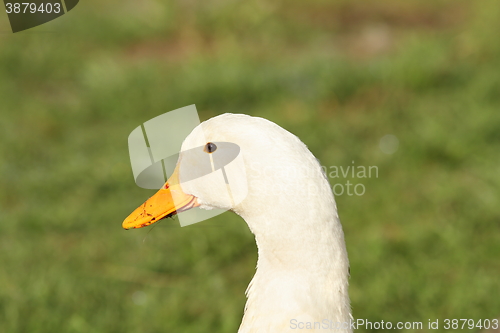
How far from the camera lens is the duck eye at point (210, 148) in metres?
1.58

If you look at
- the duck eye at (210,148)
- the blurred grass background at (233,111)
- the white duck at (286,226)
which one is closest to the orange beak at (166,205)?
the white duck at (286,226)

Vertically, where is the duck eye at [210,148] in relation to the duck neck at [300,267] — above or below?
above

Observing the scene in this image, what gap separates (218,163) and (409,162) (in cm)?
317

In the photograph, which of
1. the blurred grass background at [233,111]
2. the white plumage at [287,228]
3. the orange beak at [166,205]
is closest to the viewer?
the white plumage at [287,228]

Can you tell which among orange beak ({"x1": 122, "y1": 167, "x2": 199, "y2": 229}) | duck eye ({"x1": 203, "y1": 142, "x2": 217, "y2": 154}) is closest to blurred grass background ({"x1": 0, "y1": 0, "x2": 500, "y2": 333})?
orange beak ({"x1": 122, "y1": 167, "x2": 199, "y2": 229})

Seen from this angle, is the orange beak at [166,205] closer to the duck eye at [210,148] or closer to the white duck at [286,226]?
the white duck at [286,226]

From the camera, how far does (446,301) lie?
306 cm

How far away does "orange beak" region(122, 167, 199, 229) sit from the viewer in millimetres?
1767

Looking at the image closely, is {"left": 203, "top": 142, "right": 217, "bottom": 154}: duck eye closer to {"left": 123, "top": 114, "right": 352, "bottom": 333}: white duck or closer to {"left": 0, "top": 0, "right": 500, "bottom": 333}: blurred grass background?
{"left": 123, "top": 114, "right": 352, "bottom": 333}: white duck

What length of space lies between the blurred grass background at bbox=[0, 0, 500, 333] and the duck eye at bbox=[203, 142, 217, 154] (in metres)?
1.18

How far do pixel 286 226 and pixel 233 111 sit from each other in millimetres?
3831

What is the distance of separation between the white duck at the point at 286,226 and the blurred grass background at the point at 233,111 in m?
1.18

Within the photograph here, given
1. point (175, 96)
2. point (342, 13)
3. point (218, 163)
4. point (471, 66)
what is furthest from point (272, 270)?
point (342, 13)

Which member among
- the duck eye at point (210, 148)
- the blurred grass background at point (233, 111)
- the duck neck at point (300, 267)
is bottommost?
the blurred grass background at point (233, 111)
